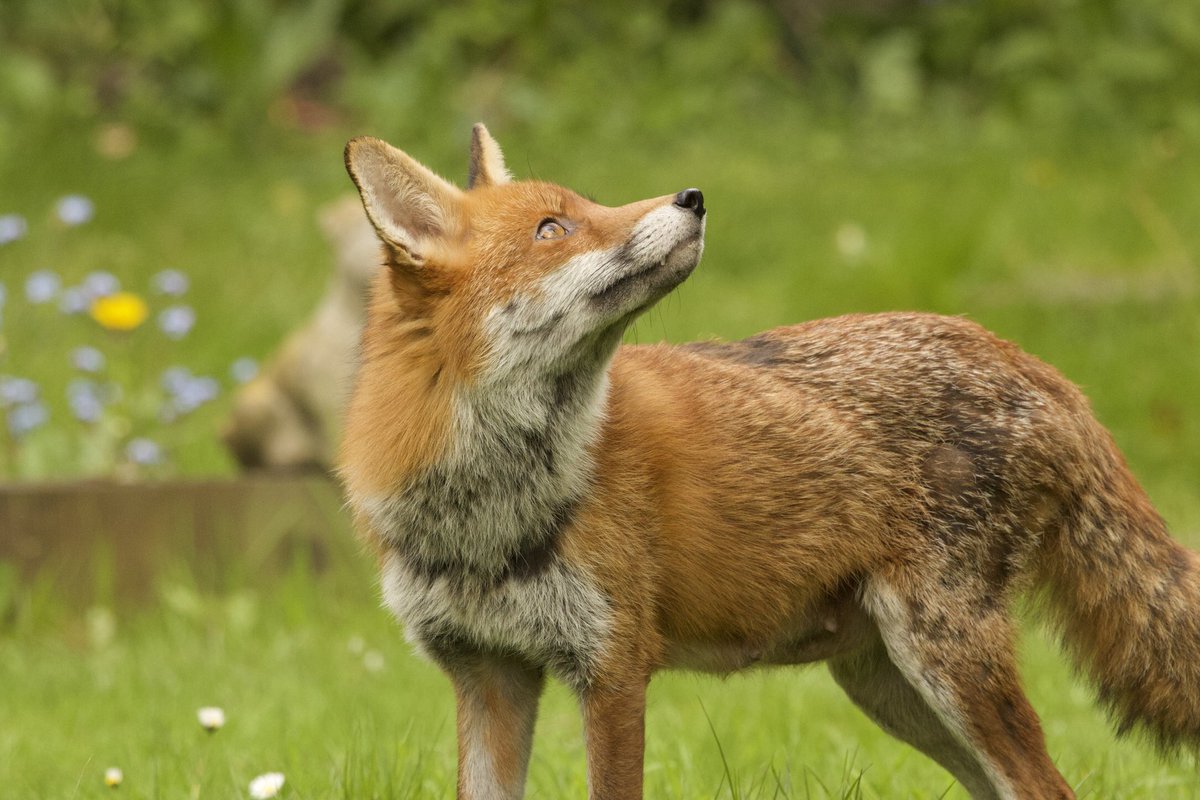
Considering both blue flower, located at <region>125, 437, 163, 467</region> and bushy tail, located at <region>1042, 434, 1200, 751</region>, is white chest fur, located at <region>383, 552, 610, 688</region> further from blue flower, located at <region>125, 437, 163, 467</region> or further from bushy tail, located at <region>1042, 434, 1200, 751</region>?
blue flower, located at <region>125, 437, 163, 467</region>

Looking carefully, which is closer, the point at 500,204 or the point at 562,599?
the point at 562,599

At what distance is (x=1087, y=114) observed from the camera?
13.1 metres

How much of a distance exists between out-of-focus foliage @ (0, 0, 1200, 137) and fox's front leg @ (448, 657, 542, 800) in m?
9.95

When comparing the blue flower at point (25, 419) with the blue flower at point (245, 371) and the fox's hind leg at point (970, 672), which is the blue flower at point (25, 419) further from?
the fox's hind leg at point (970, 672)

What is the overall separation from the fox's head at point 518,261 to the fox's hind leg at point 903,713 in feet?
4.12

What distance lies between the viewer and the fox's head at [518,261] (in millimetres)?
3570

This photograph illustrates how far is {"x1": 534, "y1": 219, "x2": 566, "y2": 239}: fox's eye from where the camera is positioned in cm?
375

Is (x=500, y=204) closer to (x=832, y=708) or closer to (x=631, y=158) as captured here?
(x=832, y=708)

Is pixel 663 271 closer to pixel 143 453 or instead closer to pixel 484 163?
pixel 484 163

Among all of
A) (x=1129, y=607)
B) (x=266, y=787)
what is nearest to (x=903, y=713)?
(x=1129, y=607)

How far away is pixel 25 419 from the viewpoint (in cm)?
781

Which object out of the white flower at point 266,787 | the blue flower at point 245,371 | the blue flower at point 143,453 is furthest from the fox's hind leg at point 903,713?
the blue flower at point 245,371

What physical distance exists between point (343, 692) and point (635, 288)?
3.15 metres

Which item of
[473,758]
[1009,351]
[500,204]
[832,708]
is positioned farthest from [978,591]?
[832,708]
